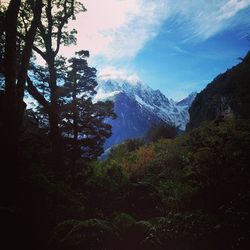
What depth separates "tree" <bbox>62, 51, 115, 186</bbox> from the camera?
78.5 feet

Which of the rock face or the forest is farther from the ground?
the rock face

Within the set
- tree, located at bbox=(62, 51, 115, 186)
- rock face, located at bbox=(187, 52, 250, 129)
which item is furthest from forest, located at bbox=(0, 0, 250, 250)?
rock face, located at bbox=(187, 52, 250, 129)

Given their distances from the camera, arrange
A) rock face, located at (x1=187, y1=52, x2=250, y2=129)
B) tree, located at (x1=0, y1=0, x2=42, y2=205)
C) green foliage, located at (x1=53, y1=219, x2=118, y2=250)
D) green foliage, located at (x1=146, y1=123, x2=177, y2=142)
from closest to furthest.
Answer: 1. green foliage, located at (x1=53, y1=219, x2=118, y2=250)
2. tree, located at (x1=0, y1=0, x2=42, y2=205)
3. green foliage, located at (x1=146, y1=123, x2=177, y2=142)
4. rock face, located at (x1=187, y1=52, x2=250, y2=129)

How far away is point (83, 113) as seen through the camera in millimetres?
25062

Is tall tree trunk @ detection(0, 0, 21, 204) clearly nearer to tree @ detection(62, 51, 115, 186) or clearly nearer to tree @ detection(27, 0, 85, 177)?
tree @ detection(27, 0, 85, 177)

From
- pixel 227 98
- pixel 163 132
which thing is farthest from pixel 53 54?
pixel 227 98

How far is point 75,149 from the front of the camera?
74.8 feet

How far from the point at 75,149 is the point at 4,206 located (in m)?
16.1

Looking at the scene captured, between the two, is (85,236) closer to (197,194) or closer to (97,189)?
(197,194)

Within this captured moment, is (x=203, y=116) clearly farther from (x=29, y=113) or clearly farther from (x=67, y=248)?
(x=67, y=248)

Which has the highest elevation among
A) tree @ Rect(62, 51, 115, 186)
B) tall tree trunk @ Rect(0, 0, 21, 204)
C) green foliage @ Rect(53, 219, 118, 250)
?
tree @ Rect(62, 51, 115, 186)

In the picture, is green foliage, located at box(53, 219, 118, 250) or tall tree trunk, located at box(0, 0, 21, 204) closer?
green foliage, located at box(53, 219, 118, 250)

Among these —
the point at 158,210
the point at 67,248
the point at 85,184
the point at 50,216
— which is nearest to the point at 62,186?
the point at 50,216

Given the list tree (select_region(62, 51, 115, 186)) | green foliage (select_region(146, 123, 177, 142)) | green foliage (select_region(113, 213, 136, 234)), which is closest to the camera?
green foliage (select_region(113, 213, 136, 234))
